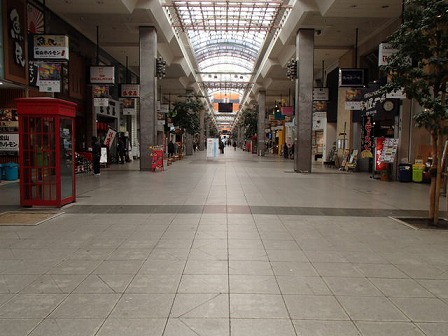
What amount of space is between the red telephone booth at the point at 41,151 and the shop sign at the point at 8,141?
5596 mm

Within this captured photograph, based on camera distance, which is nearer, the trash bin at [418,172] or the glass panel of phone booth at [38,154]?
the glass panel of phone booth at [38,154]

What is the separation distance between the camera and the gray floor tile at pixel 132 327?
2.95m

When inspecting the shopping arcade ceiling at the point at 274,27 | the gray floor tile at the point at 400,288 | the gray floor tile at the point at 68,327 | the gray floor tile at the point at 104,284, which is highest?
the shopping arcade ceiling at the point at 274,27

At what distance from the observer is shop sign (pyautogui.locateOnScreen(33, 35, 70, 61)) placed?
12203 millimetres

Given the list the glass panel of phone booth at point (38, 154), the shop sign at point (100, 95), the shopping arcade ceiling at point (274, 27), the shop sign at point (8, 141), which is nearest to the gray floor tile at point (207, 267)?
the glass panel of phone booth at point (38, 154)

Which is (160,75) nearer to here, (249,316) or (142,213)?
(142,213)

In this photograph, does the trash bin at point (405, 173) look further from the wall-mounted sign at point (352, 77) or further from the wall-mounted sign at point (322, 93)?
the wall-mounted sign at point (322, 93)

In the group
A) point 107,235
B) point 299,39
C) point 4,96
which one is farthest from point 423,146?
point 4,96

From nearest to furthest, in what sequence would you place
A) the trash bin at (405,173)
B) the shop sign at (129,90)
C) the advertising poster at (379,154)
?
the trash bin at (405,173), the advertising poster at (379,154), the shop sign at (129,90)

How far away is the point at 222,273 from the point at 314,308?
1.17 m

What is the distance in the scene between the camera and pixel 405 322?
10.5ft

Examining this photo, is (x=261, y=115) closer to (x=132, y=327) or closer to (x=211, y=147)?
(x=211, y=147)

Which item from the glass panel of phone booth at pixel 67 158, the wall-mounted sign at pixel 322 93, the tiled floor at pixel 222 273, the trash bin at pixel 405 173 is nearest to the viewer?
the tiled floor at pixel 222 273

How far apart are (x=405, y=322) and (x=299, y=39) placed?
15805 mm
